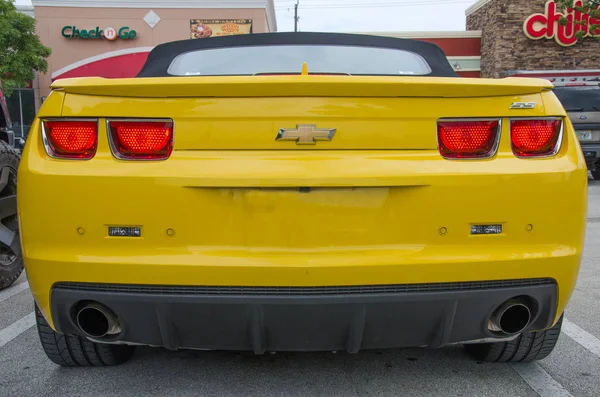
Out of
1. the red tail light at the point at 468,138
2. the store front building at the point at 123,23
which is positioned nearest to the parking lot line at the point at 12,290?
the red tail light at the point at 468,138

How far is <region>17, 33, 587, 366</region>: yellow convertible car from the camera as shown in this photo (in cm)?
200

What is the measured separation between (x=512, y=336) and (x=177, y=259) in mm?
1342

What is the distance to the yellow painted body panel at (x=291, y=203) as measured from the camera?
6.54ft

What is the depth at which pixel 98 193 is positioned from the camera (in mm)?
2008

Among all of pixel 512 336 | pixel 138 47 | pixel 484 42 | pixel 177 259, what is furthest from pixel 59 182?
pixel 484 42

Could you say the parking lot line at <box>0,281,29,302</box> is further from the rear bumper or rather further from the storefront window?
the storefront window

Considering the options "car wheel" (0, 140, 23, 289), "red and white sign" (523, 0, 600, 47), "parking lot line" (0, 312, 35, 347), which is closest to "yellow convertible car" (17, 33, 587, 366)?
"parking lot line" (0, 312, 35, 347)

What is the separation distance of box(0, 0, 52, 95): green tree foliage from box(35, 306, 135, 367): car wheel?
2228 cm

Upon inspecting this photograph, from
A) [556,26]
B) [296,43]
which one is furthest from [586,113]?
[556,26]

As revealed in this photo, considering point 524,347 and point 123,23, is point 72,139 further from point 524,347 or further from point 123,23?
point 123,23

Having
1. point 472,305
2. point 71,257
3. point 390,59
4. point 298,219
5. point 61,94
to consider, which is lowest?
point 472,305

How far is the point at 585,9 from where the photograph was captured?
2397 cm

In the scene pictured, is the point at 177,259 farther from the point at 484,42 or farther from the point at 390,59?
the point at 484,42

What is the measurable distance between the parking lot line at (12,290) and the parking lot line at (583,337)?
3756 millimetres
